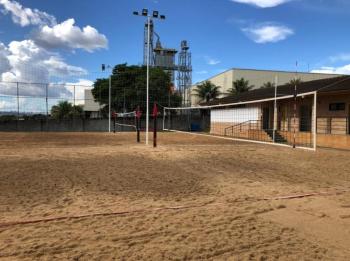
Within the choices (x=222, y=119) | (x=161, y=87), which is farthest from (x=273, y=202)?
(x=161, y=87)

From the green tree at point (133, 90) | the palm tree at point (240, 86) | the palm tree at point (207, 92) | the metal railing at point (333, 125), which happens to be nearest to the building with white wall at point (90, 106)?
the green tree at point (133, 90)

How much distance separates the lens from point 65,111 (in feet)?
124

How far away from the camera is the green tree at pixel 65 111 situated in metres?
35.5

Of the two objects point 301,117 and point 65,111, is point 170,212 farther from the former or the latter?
point 65,111

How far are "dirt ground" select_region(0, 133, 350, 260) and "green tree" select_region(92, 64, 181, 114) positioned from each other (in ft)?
99.3

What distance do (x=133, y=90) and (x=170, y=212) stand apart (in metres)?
36.6

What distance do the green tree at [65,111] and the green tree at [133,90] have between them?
10.7 ft

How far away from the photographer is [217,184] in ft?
25.7

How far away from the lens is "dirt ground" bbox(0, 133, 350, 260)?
4.03 meters

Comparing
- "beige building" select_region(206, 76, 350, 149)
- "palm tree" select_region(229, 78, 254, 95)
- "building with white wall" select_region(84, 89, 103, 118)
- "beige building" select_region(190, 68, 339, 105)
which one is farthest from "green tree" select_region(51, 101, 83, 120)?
"palm tree" select_region(229, 78, 254, 95)

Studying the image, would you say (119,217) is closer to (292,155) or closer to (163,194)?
(163,194)

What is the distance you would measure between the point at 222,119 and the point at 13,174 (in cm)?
2446

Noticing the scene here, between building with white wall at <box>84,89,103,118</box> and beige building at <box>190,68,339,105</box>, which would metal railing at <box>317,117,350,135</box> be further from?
beige building at <box>190,68,339,105</box>

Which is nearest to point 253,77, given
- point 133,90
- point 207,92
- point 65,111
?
point 207,92
